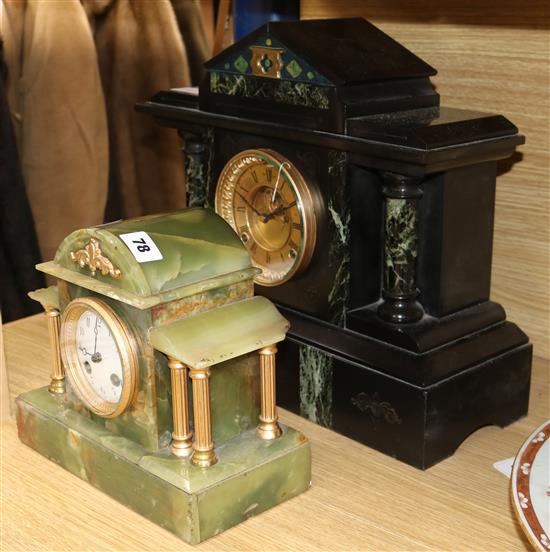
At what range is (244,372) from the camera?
1055 mm

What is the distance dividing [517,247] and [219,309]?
1.90 feet

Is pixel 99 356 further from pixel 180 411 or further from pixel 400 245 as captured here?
pixel 400 245

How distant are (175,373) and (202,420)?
6cm

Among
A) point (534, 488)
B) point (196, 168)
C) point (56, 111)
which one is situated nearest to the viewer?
point (534, 488)

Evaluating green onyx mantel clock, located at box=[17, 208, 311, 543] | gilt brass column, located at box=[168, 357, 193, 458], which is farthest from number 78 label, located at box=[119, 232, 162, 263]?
gilt brass column, located at box=[168, 357, 193, 458]

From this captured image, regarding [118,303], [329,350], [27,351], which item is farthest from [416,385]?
[27,351]

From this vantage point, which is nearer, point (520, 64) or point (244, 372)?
point (244, 372)

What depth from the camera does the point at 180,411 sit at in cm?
97

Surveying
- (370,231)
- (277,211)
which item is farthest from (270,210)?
(370,231)

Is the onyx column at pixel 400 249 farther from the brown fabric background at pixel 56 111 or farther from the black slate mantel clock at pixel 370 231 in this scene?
the brown fabric background at pixel 56 111

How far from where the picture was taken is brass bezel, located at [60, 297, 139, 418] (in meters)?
0.98

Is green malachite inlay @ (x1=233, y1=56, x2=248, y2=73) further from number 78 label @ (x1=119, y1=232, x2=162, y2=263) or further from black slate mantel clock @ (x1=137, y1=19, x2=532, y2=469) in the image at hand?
number 78 label @ (x1=119, y1=232, x2=162, y2=263)

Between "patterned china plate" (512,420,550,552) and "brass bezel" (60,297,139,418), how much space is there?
410mm

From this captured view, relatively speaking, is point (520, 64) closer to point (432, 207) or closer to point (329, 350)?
point (432, 207)
